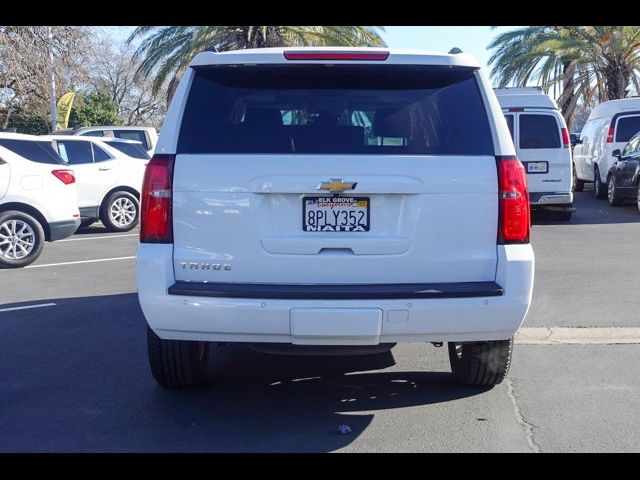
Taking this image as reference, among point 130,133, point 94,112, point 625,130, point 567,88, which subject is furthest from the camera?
point 94,112

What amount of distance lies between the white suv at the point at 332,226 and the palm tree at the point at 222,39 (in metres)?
18.9

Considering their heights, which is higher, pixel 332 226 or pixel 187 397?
pixel 332 226

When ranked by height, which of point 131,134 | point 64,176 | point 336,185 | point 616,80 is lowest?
point 64,176

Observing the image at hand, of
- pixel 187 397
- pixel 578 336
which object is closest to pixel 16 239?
pixel 187 397

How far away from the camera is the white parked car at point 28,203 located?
1073 cm

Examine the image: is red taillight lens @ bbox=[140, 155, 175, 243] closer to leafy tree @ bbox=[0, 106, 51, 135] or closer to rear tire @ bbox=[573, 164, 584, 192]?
rear tire @ bbox=[573, 164, 584, 192]

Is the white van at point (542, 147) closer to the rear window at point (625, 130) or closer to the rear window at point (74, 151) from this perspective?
the rear window at point (625, 130)

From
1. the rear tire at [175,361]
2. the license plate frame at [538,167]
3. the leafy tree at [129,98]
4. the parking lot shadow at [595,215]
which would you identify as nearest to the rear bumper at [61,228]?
the rear tire at [175,361]

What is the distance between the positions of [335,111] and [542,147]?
10756mm

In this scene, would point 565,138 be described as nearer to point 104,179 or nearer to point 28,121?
point 104,179

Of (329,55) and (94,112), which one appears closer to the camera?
(329,55)

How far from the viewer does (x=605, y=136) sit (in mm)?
Result: 19344

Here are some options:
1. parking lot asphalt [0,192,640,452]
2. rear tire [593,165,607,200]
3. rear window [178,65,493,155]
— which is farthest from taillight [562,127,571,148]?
rear window [178,65,493,155]
